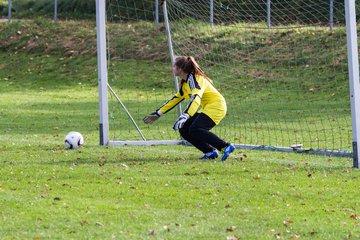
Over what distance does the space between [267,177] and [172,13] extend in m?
5.92

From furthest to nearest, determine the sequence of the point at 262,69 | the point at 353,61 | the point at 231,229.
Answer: the point at 262,69 < the point at 353,61 < the point at 231,229

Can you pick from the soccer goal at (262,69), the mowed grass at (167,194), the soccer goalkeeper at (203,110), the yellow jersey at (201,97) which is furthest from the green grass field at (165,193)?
the soccer goal at (262,69)

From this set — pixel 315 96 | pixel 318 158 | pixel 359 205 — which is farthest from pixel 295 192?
pixel 315 96

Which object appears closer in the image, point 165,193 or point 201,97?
point 165,193

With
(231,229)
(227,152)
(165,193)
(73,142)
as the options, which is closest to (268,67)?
(73,142)

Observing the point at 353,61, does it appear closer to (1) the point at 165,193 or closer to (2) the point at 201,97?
(2) the point at 201,97

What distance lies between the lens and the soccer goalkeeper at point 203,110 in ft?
40.7

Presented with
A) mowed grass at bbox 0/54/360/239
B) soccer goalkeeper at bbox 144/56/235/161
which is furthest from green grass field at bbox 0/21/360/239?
soccer goalkeeper at bbox 144/56/235/161

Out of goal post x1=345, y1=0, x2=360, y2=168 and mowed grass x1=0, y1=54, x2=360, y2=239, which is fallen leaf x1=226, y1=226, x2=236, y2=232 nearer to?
mowed grass x1=0, y1=54, x2=360, y2=239

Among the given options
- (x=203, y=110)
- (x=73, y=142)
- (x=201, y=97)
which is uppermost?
(x=201, y=97)

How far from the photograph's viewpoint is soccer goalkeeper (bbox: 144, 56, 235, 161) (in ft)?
40.7

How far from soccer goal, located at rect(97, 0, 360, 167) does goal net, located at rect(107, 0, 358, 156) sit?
0.07ft

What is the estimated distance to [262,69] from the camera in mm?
18109

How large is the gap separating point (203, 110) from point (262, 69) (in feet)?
18.6
